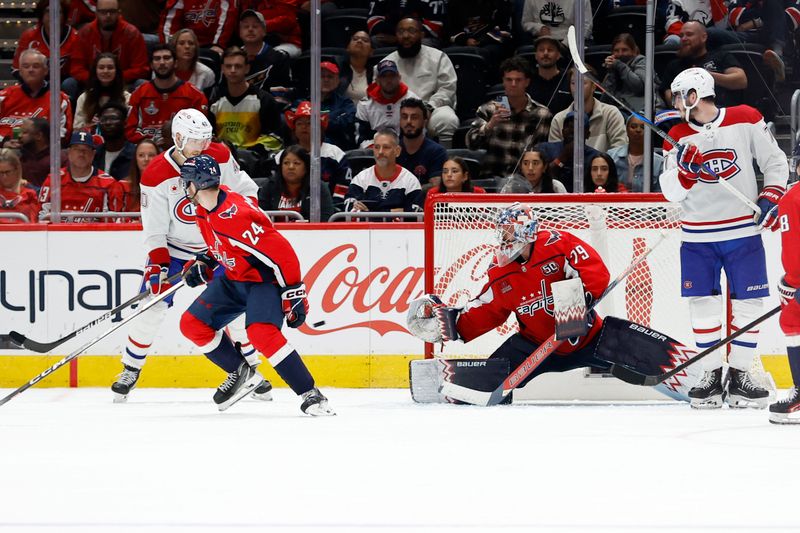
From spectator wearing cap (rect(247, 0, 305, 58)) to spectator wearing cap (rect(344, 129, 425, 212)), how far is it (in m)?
0.81

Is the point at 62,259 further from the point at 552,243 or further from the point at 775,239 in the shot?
the point at 775,239

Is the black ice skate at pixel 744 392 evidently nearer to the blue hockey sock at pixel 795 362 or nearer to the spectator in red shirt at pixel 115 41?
the blue hockey sock at pixel 795 362

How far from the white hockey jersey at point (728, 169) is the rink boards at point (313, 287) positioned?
157 cm

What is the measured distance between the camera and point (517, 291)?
5363mm

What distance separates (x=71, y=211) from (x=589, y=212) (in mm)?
2566

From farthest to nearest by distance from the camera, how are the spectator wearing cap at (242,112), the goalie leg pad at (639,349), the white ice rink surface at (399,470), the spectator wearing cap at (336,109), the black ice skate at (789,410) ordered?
the spectator wearing cap at (242,112)
the spectator wearing cap at (336,109)
the goalie leg pad at (639,349)
the black ice skate at (789,410)
the white ice rink surface at (399,470)

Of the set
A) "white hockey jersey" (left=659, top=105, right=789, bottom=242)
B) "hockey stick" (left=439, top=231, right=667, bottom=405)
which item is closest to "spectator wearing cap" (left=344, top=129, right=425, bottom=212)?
"hockey stick" (left=439, top=231, right=667, bottom=405)

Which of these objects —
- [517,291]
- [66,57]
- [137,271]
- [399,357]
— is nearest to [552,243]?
[517,291]

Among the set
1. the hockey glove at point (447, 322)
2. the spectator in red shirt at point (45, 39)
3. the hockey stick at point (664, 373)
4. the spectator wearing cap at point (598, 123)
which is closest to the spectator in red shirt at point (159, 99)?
the spectator in red shirt at point (45, 39)

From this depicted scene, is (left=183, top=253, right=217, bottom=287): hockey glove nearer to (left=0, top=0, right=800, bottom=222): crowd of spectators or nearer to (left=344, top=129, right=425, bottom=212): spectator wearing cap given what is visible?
(left=0, top=0, right=800, bottom=222): crowd of spectators

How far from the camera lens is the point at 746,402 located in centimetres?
521

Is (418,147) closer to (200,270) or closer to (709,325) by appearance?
(200,270)

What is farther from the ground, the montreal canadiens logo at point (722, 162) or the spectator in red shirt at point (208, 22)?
the spectator in red shirt at point (208, 22)

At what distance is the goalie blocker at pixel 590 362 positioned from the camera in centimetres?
532
